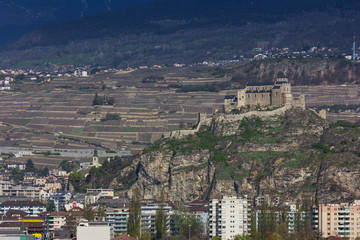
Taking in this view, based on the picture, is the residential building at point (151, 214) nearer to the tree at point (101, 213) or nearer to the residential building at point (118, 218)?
the residential building at point (118, 218)

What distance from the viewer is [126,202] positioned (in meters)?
113

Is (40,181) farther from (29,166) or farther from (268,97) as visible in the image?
(268,97)

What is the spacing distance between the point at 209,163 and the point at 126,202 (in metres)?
9.82

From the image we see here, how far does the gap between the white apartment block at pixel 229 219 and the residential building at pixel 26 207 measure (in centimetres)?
3056

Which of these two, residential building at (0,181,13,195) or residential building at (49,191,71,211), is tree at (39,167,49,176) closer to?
residential building at (0,181,13,195)

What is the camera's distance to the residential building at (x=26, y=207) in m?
122

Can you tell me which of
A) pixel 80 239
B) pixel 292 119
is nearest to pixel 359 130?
pixel 292 119

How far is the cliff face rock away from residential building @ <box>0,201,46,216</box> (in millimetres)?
8411

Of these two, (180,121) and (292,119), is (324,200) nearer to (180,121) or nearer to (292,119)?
(292,119)

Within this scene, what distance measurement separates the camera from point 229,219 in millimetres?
93812

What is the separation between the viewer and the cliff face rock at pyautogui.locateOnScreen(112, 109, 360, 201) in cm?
11075

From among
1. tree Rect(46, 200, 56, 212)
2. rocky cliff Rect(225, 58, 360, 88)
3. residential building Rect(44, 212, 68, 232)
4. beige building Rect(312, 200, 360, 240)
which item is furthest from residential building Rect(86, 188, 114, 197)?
rocky cliff Rect(225, 58, 360, 88)

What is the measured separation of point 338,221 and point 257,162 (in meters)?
20.6

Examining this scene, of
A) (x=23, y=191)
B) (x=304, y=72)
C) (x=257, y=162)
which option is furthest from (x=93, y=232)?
(x=304, y=72)
